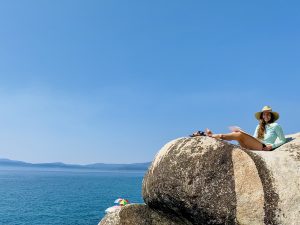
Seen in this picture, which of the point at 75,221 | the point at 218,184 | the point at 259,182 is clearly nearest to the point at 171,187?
the point at 218,184

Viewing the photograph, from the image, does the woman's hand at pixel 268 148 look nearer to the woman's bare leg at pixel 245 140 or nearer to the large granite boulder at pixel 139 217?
the woman's bare leg at pixel 245 140

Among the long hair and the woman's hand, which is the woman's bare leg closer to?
the woman's hand

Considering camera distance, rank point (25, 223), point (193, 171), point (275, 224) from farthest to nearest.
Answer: point (25, 223), point (193, 171), point (275, 224)

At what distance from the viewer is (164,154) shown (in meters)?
11.3

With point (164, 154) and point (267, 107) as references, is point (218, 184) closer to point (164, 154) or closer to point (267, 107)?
point (164, 154)

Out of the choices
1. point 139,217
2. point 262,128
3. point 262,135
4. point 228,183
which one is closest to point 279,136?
point 262,135

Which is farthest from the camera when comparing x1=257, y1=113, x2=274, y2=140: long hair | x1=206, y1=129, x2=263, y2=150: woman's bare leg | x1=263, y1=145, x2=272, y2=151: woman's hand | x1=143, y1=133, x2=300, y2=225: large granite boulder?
x1=257, y1=113, x2=274, y2=140: long hair

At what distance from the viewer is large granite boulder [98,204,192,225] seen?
1156 cm

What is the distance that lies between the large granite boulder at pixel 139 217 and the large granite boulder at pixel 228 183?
66cm

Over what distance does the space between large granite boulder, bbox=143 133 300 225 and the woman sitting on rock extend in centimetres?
78

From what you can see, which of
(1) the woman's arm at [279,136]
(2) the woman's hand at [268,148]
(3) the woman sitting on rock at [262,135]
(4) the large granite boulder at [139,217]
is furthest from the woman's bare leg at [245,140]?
(4) the large granite boulder at [139,217]

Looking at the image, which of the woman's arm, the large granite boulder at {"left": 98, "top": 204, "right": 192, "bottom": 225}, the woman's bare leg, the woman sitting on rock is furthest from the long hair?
the large granite boulder at {"left": 98, "top": 204, "right": 192, "bottom": 225}

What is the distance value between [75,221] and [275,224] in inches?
2237

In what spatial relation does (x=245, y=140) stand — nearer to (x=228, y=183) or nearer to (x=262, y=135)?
(x=262, y=135)
